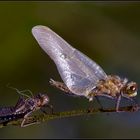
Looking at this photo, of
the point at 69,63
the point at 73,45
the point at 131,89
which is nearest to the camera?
the point at 69,63

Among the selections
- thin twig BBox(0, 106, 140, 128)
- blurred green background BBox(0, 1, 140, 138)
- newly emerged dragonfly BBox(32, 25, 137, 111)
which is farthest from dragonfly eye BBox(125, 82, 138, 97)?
blurred green background BBox(0, 1, 140, 138)

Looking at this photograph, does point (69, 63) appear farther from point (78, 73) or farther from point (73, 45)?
point (73, 45)

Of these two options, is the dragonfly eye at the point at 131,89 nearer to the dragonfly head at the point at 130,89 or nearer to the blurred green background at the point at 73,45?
the dragonfly head at the point at 130,89

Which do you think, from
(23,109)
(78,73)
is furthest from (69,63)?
(23,109)

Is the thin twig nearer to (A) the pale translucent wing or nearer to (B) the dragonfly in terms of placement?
(B) the dragonfly

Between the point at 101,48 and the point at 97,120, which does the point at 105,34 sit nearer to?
the point at 101,48

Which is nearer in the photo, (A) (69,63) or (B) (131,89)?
(A) (69,63)

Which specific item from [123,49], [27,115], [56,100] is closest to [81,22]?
[123,49]
